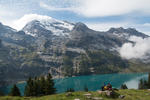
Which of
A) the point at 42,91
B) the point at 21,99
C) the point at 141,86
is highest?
the point at 21,99

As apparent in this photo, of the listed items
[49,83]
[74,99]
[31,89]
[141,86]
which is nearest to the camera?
[74,99]

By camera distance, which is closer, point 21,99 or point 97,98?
point 97,98

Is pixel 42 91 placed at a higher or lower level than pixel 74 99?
lower

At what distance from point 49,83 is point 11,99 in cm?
3090

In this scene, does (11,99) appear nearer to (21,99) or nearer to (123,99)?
(21,99)

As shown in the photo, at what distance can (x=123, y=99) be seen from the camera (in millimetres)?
32125

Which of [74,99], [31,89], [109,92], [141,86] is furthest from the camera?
[141,86]

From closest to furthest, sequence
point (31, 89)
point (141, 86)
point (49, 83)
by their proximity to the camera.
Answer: point (49, 83)
point (31, 89)
point (141, 86)

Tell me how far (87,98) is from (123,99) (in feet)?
25.0

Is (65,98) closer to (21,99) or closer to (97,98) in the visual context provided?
(97,98)

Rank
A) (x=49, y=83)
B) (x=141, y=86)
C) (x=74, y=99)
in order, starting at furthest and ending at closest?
(x=141, y=86)
(x=49, y=83)
(x=74, y=99)

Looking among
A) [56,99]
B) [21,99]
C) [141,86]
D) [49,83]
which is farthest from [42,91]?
[141,86]

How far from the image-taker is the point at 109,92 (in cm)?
3375

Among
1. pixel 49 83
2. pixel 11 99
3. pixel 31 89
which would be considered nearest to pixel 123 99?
pixel 11 99
